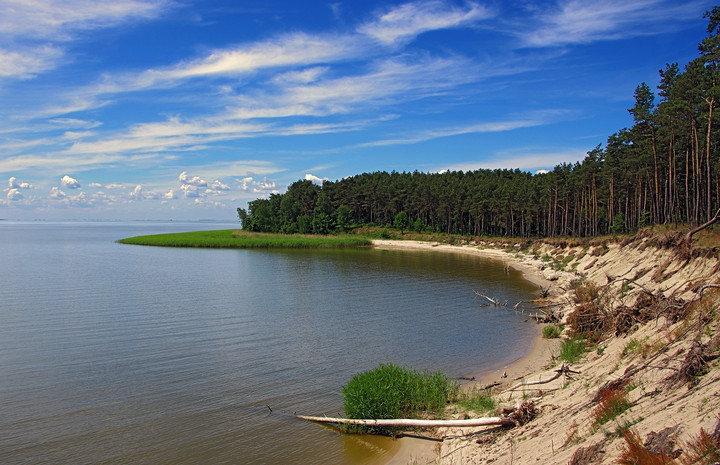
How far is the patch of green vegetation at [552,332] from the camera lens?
22.0 meters

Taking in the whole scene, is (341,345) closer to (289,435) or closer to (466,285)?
(289,435)

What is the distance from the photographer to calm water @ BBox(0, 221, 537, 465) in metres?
12.0

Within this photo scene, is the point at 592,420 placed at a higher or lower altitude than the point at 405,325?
higher

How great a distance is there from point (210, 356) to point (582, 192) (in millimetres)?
72089

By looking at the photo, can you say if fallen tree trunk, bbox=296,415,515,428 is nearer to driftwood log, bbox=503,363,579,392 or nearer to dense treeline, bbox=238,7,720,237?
driftwood log, bbox=503,363,579,392

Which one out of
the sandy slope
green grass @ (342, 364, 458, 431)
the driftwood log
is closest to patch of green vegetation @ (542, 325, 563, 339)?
the sandy slope

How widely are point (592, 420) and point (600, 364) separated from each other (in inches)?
196

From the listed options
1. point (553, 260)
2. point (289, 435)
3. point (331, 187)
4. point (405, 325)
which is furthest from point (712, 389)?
point (331, 187)

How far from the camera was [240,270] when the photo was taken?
2179 inches

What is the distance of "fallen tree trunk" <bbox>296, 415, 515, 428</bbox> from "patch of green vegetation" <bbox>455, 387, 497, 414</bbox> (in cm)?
138

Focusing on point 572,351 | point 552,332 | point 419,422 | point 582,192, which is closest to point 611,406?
point 419,422

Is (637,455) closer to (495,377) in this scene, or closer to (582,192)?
(495,377)

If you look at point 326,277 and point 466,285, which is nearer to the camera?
point 466,285

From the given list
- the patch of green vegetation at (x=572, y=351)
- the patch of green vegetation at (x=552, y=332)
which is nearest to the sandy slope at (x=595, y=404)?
the patch of green vegetation at (x=572, y=351)
